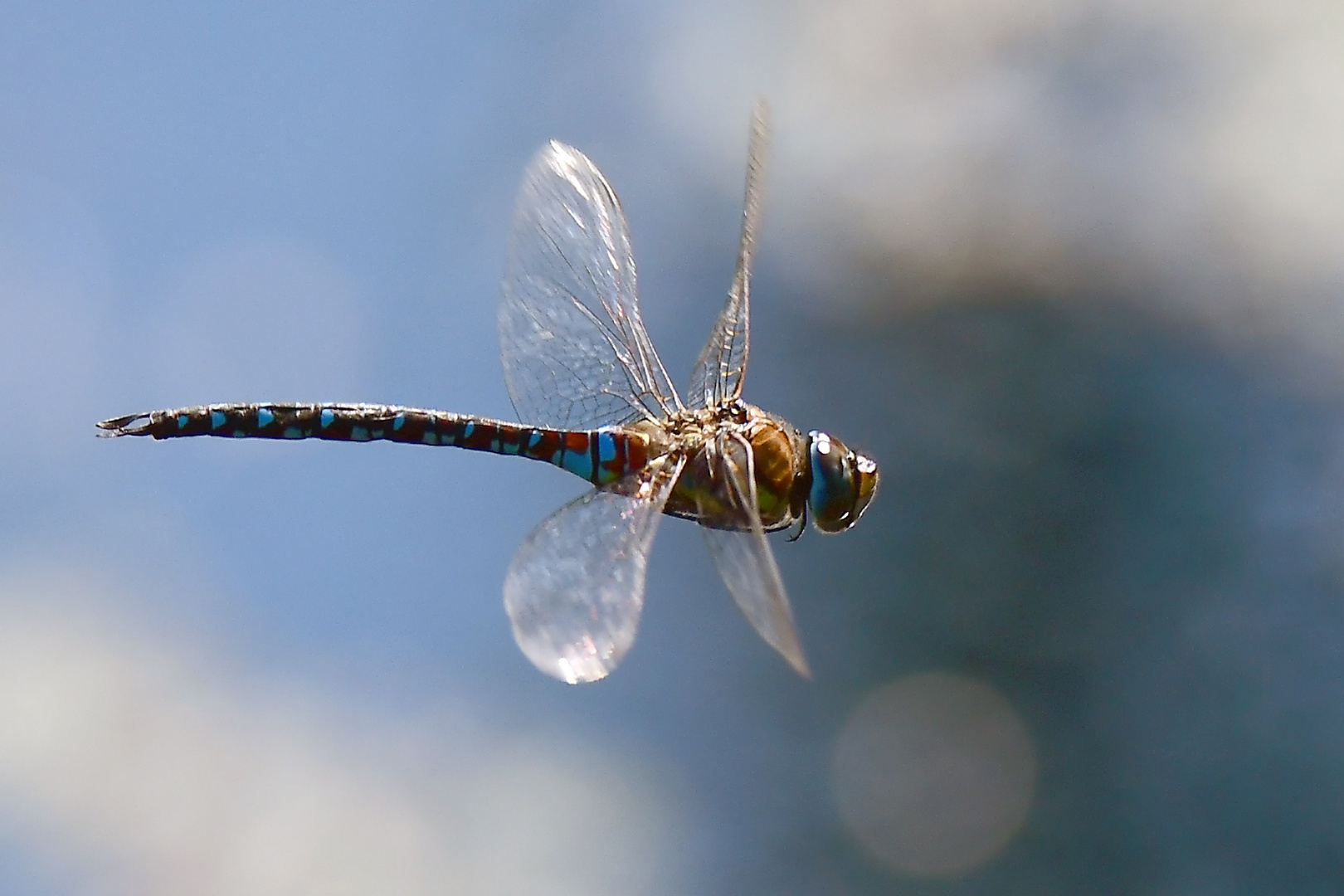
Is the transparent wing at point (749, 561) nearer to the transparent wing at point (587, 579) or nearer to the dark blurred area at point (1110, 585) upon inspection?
the transparent wing at point (587, 579)

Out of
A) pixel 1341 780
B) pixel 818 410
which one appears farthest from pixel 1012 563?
pixel 1341 780

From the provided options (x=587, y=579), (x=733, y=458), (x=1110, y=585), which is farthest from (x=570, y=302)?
(x=1110, y=585)

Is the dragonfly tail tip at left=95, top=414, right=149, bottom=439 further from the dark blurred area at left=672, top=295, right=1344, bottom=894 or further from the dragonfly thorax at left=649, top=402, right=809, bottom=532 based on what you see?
the dark blurred area at left=672, top=295, right=1344, bottom=894

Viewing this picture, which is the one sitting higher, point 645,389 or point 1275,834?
point 645,389

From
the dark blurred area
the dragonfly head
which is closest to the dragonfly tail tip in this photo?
the dragonfly head

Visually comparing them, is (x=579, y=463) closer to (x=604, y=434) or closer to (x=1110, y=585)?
(x=604, y=434)

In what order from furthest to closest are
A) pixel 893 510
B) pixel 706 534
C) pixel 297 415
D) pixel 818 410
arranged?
pixel 893 510, pixel 818 410, pixel 297 415, pixel 706 534

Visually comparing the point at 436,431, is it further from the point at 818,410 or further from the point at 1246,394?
the point at 1246,394
